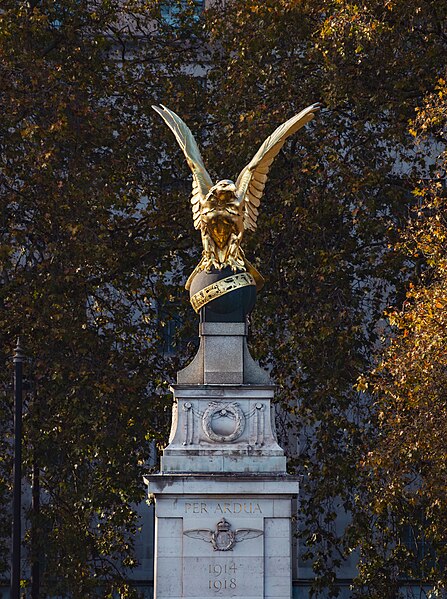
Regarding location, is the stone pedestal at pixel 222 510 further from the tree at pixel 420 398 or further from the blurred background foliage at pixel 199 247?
the blurred background foliage at pixel 199 247

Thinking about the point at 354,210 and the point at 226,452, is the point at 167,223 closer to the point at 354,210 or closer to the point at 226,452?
the point at 354,210

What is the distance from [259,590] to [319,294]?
8.15 m

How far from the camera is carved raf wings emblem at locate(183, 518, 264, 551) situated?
17.2 m

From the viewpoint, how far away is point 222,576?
17141 mm

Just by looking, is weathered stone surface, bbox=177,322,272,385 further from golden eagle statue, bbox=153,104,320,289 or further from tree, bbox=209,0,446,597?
tree, bbox=209,0,446,597

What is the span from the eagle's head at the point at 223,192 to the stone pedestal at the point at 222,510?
2651 millimetres

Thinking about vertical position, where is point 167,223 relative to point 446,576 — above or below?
above

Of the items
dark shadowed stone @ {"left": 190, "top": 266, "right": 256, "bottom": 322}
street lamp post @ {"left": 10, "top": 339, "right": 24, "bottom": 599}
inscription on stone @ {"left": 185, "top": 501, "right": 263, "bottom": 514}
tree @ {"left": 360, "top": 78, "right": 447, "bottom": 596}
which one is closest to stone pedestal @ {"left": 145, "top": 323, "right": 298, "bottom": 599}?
inscription on stone @ {"left": 185, "top": 501, "right": 263, "bottom": 514}

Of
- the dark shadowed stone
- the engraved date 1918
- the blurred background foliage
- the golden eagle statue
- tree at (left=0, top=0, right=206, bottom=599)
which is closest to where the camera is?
the engraved date 1918

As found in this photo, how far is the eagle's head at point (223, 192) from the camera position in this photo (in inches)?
727

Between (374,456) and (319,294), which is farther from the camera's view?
(319,294)

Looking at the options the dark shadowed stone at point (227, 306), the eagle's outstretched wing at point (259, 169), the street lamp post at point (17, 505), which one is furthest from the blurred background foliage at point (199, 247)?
the dark shadowed stone at point (227, 306)

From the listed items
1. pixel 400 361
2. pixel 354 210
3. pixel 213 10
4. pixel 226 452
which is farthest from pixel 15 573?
pixel 213 10

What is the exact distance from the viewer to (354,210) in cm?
2428
